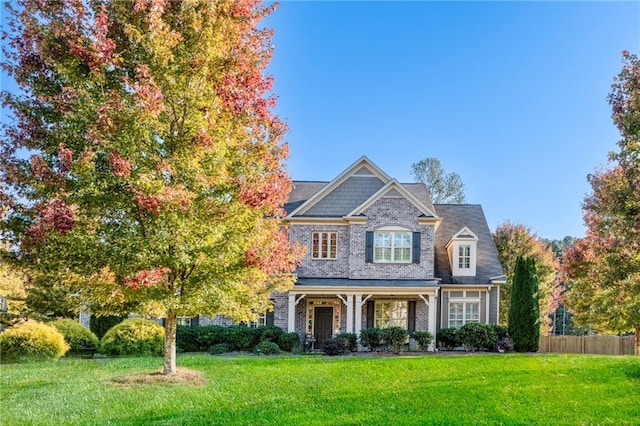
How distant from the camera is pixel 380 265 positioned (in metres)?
23.1

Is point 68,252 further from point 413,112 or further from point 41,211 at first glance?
point 413,112

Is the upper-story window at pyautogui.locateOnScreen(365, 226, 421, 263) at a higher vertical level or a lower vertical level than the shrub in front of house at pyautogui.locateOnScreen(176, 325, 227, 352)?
higher

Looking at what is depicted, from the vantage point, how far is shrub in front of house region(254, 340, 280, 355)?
786 inches

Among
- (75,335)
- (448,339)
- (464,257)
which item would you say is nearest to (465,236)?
(464,257)

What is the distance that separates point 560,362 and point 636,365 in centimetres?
167

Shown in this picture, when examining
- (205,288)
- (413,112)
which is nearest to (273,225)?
(205,288)

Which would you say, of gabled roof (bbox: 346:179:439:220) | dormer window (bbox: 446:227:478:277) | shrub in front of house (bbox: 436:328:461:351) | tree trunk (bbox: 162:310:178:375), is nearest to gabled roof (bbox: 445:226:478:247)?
dormer window (bbox: 446:227:478:277)

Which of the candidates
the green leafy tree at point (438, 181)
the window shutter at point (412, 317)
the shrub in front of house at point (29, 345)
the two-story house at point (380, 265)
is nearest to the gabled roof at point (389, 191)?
the two-story house at point (380, 265)

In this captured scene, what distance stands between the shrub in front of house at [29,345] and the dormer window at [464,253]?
51.9 ft

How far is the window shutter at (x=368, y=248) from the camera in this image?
2312cm

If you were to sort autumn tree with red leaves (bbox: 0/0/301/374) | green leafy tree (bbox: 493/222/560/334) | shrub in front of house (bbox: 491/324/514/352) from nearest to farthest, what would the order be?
autumn tree with red leaves (bbox: 0/0/301/374)
shrub in front of house (bbox: 491/324/514/352)
green leafy tree (bbox: 493/222/560/334)

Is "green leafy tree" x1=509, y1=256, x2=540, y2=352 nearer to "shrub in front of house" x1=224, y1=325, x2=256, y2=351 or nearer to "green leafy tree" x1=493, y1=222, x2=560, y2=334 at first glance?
"shrub in front of house" x1=224, y1=325, x2=256, y2=351

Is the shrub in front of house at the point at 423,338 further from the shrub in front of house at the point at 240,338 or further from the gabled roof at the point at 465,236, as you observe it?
the shrub in front of house at the point at 240,338

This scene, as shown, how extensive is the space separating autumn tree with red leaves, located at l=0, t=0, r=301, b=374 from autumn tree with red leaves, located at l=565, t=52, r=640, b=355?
746 cm
